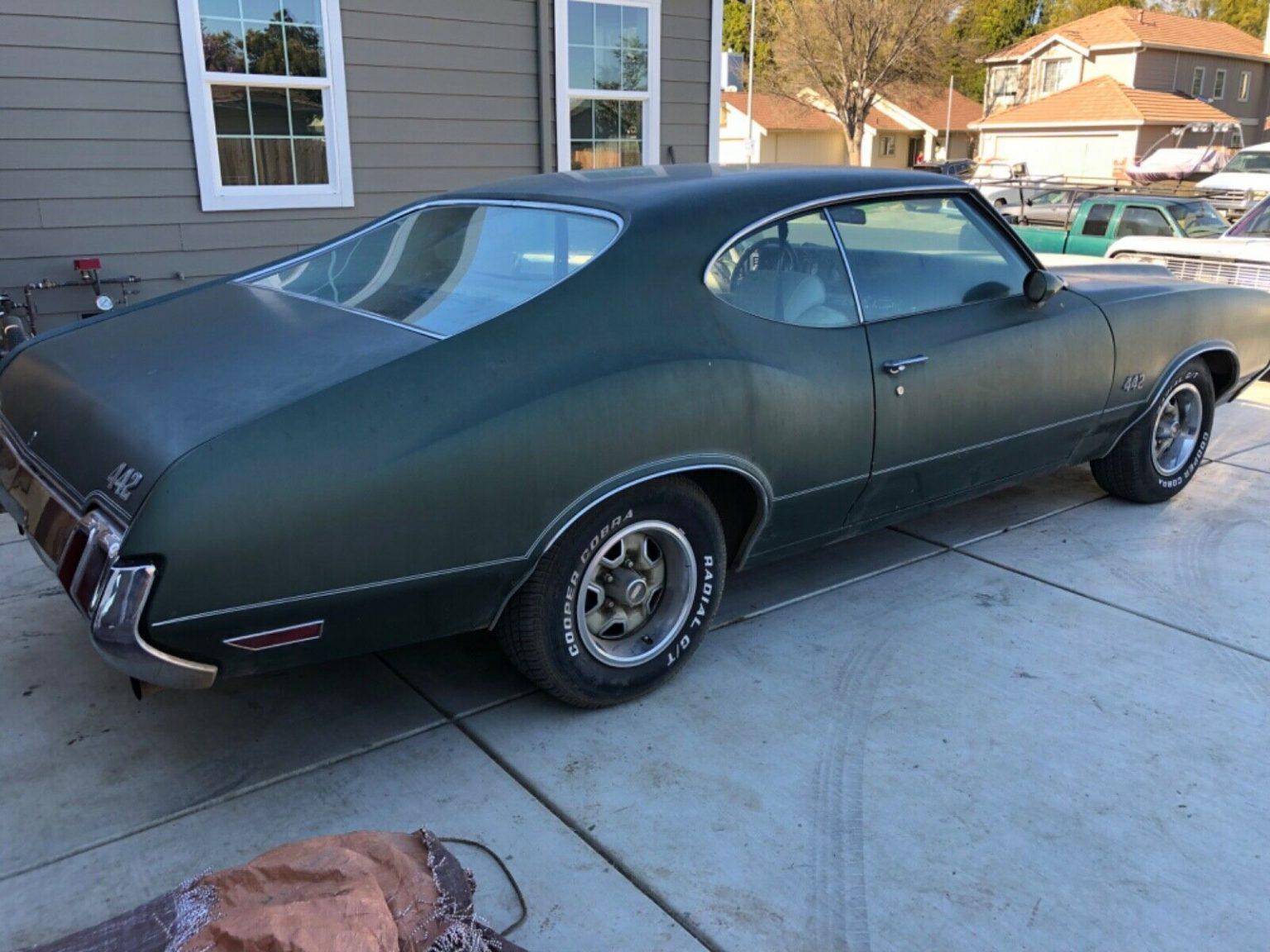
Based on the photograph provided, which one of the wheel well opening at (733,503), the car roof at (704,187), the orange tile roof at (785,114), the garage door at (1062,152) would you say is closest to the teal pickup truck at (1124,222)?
the car roof at (704,187)

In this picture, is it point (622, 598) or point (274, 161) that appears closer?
point (622, 598)

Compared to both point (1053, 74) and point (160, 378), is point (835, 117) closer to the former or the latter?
point (1053, 74)

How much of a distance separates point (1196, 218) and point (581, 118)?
7544 mm

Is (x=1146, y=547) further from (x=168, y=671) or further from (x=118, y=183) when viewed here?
(x=118, y=183)

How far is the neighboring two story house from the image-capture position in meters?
40.2

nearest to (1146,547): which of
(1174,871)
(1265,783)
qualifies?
(1265,783)

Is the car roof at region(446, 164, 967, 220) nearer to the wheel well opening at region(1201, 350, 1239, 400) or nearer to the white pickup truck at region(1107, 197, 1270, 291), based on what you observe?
the wheel well opening at region(1201, 350, 1239, 400)

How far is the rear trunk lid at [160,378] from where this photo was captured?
255cm

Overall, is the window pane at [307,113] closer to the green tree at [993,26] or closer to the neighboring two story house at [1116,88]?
the neighboring two story house at [1116,88]

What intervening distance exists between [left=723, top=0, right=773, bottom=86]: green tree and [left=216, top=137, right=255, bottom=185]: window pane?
47849 mm

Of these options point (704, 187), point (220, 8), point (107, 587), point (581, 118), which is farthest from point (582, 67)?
point (107, 587)

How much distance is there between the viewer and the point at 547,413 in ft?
9.14

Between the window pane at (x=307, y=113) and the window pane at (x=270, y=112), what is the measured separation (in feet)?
0.18

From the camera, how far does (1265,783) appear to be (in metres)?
2.93
